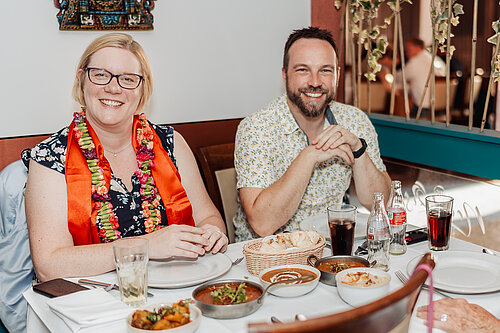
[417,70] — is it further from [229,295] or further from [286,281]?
[229,295]

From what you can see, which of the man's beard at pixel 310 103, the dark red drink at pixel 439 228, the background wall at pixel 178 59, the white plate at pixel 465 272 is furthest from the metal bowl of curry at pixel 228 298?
the background wall at pixel 178 59

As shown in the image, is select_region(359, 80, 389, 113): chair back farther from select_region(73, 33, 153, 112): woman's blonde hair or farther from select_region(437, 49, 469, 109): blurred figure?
select_region(73, 33, 153, 112): woman's blonde hair

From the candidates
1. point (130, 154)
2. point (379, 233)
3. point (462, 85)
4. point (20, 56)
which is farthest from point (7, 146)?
point (462, 85)

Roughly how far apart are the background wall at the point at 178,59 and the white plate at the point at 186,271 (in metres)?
1.22

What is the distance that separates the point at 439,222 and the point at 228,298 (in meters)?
0.77

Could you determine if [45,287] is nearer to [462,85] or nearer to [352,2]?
[462,85]

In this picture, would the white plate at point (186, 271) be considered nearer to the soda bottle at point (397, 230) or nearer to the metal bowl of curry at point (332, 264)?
the metal bowl of curry at point (332, 264)

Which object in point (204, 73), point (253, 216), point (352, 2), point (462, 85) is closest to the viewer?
point (253, 216)

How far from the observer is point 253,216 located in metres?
2.11

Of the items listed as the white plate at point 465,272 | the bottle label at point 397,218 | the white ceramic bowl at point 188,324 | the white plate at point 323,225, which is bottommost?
the white plate at point 323,225

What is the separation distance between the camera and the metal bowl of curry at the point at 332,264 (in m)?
1.40

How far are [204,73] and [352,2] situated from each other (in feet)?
3.23

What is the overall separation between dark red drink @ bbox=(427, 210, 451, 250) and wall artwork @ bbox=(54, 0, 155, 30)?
167 cm

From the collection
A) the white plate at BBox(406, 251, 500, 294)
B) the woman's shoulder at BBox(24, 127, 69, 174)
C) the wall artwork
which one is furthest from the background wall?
the white plate at BBox(406, 251, 500, 294)
